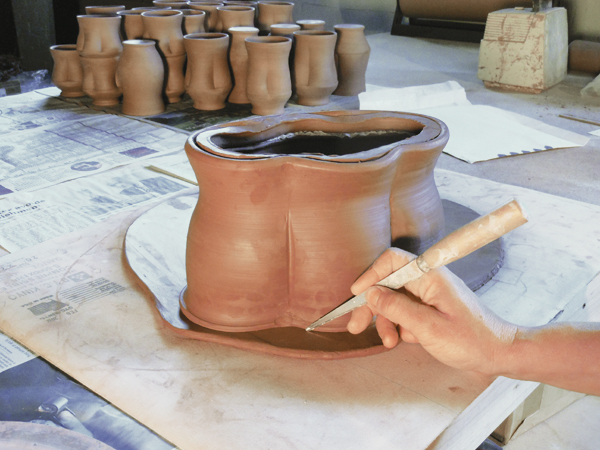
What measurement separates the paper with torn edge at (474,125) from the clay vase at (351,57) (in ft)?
0.65

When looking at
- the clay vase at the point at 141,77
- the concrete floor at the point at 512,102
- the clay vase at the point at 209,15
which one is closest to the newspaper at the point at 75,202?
the clay vase at the point at 141,77

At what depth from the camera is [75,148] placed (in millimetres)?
1691

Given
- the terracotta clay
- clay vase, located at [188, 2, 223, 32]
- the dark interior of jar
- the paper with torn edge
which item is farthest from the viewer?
the terracotta clay

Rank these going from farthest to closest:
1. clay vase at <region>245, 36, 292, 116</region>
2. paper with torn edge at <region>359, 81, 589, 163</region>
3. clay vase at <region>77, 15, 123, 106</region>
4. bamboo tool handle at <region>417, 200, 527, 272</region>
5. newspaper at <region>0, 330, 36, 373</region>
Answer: clay vase at <region>77, 15, 123, 106</region>
clay vase at <region>245, 36, 292, 116</region>
paper with torn edge at <region>359, 81, 589, 163</region>
newspaper at <region>0, 330, 36, 373</region>
bamboo tool handle at <region>417, 200, 527, 272</region>

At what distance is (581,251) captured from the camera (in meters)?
1.04

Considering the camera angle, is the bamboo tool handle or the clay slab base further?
the clay slab base

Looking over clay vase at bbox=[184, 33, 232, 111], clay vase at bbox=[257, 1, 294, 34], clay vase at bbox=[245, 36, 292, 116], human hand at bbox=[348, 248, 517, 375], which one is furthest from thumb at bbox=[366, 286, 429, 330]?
clay vase at bbox=[257, 1, 294, 34]

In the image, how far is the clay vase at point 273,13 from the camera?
2.38 meters

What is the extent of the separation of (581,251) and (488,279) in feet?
0.80

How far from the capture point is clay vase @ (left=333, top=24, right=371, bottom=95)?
2.21 m

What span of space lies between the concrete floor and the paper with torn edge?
5 centimetres

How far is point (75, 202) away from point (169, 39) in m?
1.01

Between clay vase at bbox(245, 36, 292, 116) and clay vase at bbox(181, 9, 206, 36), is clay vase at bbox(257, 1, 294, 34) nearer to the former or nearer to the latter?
clay vase at bbox(181, 9, 206, 36)

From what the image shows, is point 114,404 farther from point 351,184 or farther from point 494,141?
point 494,141
